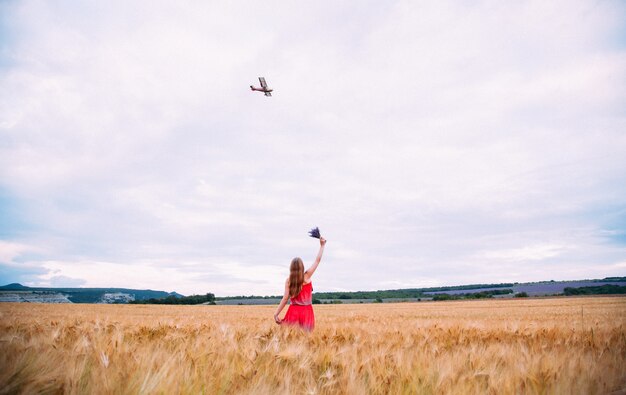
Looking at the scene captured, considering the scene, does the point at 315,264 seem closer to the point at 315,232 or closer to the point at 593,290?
the point at 315,232

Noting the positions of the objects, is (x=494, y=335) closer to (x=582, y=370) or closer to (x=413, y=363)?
(x=582, y=370)

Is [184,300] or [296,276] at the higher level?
[296,276]

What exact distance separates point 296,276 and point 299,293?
458 mm

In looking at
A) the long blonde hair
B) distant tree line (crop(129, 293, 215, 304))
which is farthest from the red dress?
distant tree line (crop(129, 293, 215, 304))

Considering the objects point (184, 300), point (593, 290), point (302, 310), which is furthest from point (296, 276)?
point (593, 290)

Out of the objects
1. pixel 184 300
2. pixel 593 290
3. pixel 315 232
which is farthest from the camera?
pixel 184 300

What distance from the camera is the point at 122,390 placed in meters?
1.73

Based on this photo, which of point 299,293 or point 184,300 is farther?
point 184,300

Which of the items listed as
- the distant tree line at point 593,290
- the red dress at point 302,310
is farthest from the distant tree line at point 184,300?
the distant tree line at point 593,290

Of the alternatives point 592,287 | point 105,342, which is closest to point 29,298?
point 105,342

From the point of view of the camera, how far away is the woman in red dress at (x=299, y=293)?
6.82 m

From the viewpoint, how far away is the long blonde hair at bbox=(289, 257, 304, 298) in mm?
6808

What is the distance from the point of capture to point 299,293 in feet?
23.2

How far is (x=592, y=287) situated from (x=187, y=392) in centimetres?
7944
